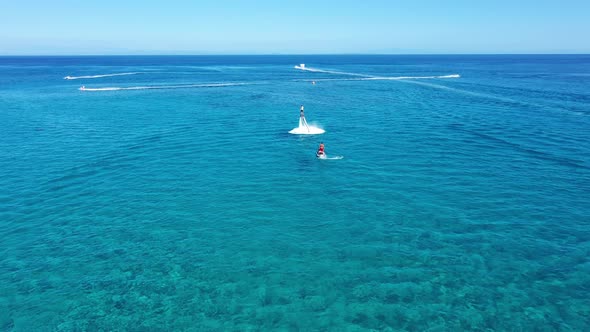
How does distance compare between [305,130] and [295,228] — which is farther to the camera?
[305,130]

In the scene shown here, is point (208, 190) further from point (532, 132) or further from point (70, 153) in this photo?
point (532, 132)

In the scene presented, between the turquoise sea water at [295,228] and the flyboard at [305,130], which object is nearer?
the turquoise sea water at [295,228]

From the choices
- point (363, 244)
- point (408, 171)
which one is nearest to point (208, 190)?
point (363, 244)

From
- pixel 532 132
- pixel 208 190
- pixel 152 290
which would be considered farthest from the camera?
pixel 532 132

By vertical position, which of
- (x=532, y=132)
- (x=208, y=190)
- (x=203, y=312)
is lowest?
(x=203, y=312)

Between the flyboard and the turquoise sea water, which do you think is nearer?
the turquoise sea water

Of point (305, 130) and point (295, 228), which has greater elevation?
point (305, 130)

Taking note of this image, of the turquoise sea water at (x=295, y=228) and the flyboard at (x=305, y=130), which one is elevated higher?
the flyboard at (x=305, y=130)

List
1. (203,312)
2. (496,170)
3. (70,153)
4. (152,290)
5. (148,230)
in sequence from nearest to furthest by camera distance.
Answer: (203,312), (152,290), (148,230), (496,170), (70,153)
